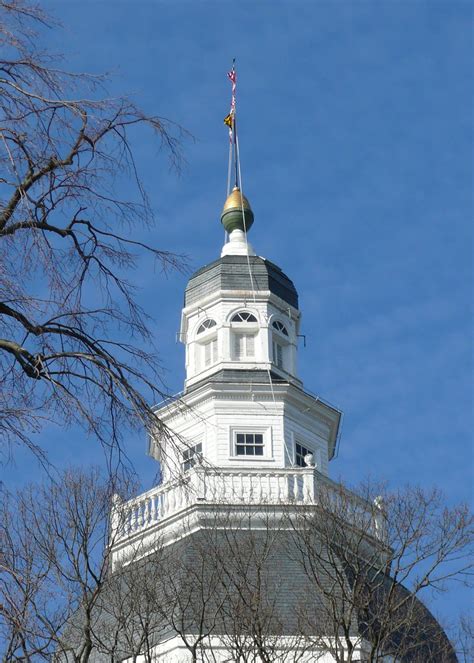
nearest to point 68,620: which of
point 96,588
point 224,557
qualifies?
point 96,588

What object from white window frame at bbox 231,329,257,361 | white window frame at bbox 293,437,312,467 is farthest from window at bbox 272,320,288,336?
white window frame at bbox 293,437,312,467

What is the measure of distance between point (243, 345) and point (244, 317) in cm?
91

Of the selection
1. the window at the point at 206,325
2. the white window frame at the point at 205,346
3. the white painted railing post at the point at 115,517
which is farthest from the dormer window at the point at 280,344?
the white painted railing post at the point at 115,517

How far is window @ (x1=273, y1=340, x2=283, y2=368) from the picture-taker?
38.5 meters

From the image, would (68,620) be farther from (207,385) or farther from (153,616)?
(207,385)

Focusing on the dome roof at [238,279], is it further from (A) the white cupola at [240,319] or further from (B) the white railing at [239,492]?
(B) the white railing at [239,492]

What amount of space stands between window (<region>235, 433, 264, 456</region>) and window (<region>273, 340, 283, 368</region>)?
3.75m

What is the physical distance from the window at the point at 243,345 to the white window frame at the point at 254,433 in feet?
10.4

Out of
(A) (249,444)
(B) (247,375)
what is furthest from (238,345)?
(A) (249,444)

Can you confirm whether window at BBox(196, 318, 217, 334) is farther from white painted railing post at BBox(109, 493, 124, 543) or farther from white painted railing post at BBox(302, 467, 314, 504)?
white painted railing post at BBox(109, 493, 124, 543)

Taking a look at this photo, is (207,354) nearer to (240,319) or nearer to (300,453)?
(240,319)

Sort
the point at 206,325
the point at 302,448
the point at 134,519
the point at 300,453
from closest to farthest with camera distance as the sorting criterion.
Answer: the point at 134,519
the point at 300,453
the point at 302,448
the point at 206,325

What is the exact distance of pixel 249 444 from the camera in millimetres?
35219

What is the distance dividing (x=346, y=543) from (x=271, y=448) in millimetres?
9802
